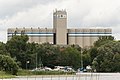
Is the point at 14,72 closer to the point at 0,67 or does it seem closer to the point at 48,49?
the point at 0,67

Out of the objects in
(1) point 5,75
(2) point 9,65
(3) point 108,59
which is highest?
(3) point 108,59

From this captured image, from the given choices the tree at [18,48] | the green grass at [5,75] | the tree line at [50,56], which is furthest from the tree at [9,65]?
the tree at [18,48]

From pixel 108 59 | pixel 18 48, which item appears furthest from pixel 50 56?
pixel 108 59

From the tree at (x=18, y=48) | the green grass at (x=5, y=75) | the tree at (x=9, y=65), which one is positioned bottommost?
the green grass at (x=5, y=75)

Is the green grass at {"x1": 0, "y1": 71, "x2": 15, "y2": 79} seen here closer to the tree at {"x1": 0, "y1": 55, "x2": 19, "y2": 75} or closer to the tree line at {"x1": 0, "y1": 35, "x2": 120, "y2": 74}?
the tree at {"x1": 0, "y1": 55, "x2": 19, "y2": 75}

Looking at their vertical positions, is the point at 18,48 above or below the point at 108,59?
above

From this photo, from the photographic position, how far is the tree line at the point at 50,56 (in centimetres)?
12038

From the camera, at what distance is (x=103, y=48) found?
12738cm

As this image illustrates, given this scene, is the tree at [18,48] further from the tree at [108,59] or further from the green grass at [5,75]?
the green grass at [5,75]

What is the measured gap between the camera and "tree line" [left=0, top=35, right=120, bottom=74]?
12038 cm

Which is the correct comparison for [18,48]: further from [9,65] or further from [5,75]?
[5,75]

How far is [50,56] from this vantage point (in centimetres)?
14575

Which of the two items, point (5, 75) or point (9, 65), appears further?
point (9, 65)

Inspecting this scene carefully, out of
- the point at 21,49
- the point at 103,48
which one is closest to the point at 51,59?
the point at 21,49
